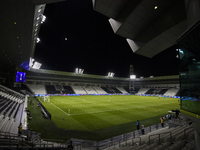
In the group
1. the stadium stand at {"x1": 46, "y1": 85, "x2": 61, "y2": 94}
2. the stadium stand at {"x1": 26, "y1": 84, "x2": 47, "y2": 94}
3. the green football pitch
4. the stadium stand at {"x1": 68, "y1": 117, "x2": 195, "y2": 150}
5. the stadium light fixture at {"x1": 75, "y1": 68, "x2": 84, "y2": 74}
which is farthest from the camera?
the stadium light fixture at {"x1": 75, "y1": 68, "x2": 84, "y2": 74}

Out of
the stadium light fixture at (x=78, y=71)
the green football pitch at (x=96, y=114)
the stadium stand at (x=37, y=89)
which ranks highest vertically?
the stadium light fixture at (x=78, y=71)

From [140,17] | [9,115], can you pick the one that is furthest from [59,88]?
[140,17]

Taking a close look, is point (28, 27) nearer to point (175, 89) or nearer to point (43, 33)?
point (43, 33)

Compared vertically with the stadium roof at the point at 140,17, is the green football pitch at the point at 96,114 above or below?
below

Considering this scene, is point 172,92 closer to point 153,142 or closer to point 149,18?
point 153,142

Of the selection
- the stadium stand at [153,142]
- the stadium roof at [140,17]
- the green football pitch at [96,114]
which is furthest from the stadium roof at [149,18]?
the green football pitch at [96,114]

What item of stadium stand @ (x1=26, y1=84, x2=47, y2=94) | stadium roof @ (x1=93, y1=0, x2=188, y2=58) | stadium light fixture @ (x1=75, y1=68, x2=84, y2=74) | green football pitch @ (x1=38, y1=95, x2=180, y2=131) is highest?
stadium light fixture @ (x1=75, y1=68, x2=84, y2=74)

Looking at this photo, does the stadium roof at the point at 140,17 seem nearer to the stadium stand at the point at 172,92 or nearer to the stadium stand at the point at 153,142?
the stadium stand at the point at 153,142

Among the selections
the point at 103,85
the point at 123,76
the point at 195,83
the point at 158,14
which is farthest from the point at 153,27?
the point at 123,76

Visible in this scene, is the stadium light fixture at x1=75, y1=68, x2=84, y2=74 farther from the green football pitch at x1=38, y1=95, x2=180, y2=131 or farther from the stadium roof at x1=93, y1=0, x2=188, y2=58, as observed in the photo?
the stadium roof at x1=93, y1=0, x2=188, y2=58

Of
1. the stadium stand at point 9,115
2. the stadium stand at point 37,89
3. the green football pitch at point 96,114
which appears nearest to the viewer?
Answer: the stadium stand at point 9,115

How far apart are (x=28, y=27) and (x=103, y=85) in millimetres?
72581

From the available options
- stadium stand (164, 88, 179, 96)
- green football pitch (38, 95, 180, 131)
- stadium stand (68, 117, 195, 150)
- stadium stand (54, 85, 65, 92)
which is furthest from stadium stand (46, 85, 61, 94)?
stadium stand (164, 88, 179, 96)

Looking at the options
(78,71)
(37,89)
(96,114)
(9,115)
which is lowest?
(96,114)
